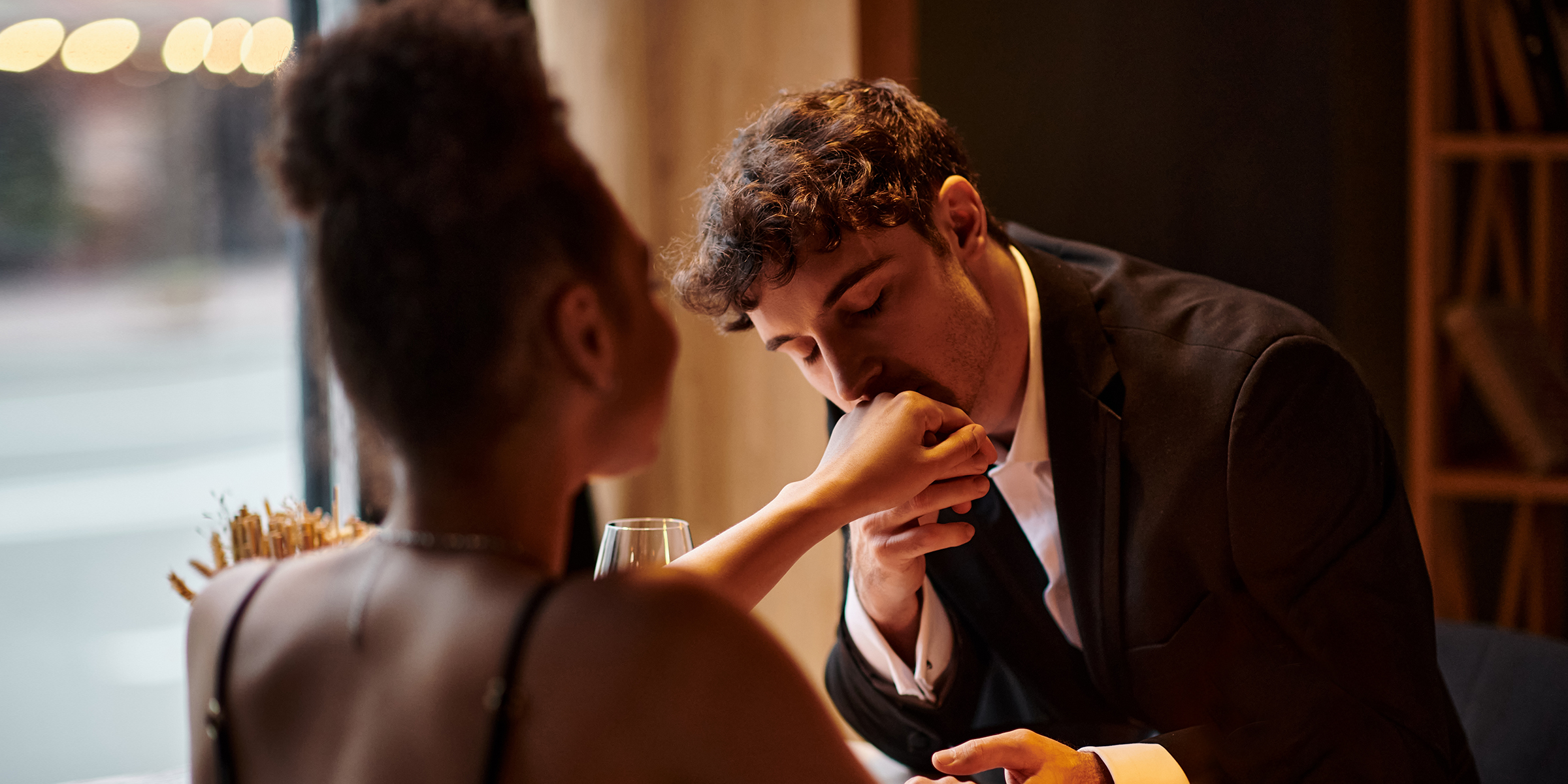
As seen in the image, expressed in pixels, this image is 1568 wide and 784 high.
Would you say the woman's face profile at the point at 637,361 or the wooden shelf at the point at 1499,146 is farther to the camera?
the wooden shelf at the point at 1499,146

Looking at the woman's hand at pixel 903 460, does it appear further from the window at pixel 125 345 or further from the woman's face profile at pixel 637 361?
the window at pixel 125 345

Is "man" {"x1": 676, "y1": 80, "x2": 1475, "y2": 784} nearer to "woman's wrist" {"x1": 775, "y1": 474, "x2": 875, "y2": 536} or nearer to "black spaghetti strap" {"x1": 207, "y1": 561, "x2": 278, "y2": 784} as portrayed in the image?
"woman's wrist" {"x1": 775, "y1": 474, "x2": 875, "y2": 536}

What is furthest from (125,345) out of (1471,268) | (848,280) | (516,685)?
(1471,268)

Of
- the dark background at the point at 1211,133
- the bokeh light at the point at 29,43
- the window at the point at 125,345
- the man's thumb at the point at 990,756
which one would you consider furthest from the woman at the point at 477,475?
the bokeh light at the point at 29,43

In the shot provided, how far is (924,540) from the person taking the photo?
→ 55.5 inches

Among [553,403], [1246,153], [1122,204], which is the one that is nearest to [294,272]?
[1122,204]

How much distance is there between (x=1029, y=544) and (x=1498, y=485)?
1451 mm

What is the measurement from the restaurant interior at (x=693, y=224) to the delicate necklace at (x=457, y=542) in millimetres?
1454

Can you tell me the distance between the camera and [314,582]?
2.57 ft

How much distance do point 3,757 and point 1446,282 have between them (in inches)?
135

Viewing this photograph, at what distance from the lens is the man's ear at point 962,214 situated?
153 centimetres

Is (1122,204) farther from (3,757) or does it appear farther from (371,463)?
(3,757)

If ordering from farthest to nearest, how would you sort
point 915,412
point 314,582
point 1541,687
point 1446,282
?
point 1446,282 → point 1541,687 → point 915,412 → point 314,582

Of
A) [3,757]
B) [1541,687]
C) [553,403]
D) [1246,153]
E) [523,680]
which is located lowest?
[3,757]
